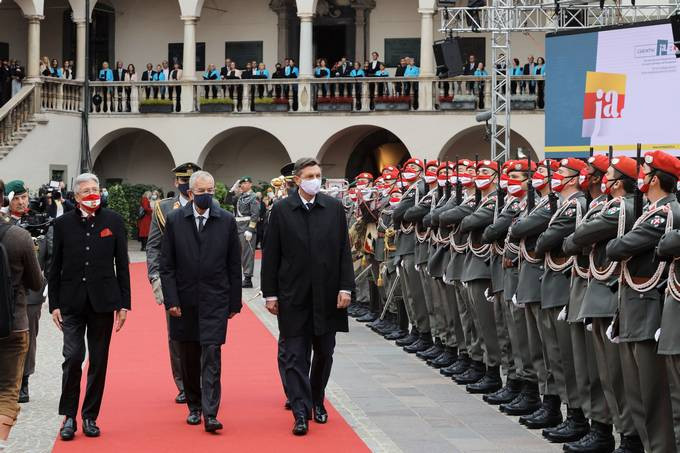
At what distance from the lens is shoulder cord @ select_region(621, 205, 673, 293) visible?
777 cm

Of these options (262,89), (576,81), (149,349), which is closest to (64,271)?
(149,349)

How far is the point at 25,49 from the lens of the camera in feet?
138

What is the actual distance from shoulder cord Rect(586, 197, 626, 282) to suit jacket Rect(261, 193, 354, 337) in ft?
7.07

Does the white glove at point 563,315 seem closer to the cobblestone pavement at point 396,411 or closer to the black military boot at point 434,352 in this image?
the cobblestone pavement at point 396,411

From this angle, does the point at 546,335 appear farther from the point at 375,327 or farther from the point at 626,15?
the point at 626,15

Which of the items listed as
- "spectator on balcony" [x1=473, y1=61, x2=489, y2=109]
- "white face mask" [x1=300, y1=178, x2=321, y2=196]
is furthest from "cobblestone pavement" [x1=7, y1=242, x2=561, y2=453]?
"spectator on balcony" [x1=473, y1=61, x2=489, y2=109]

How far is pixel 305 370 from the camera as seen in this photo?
32.5 feet

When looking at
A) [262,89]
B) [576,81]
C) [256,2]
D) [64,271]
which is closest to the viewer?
[64,271]

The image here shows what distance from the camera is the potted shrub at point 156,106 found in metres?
38.6

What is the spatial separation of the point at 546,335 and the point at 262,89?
28.9 metres

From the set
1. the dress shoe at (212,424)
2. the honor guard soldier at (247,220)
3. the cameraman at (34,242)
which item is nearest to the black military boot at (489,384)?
the dress shoe at (212,424)

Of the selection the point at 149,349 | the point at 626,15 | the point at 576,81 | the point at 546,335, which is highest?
the point at 626,15

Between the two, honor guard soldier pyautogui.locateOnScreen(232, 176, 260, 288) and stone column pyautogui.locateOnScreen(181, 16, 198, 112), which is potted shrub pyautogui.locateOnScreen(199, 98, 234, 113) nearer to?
stone column pyautogui.locateOnScreen(181, 16, 198, 112)

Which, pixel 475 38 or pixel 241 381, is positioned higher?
pixel 475 38
